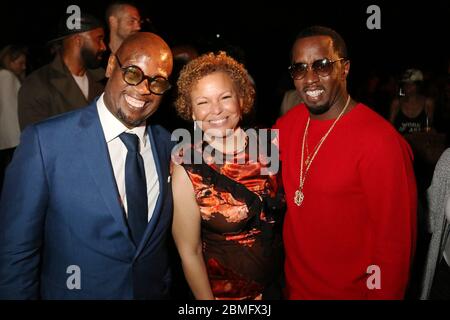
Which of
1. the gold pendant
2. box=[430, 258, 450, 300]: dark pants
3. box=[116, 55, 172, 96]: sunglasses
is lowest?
box=[430, 258, 450, 300]: dark pants

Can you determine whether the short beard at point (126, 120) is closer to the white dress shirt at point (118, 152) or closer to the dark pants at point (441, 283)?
the white dress shirt at point (118, 152)

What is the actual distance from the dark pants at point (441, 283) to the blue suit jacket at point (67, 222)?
1.94 meters

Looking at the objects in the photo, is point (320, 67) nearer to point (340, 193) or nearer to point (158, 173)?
point (340, 193)

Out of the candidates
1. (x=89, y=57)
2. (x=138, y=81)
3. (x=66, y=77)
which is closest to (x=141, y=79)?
(x=138, y=81)

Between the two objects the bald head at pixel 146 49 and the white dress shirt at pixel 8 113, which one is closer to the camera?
the bald head at pixel 146 49

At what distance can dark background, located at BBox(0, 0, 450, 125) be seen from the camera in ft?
39.7

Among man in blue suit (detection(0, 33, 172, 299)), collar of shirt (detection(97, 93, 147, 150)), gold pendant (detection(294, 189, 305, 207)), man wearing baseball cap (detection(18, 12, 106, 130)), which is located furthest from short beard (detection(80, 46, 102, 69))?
gold pendant (detection(294, 189, 305, 207))

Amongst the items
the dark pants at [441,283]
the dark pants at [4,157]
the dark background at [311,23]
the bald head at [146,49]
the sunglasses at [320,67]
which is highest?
the dark background at [311,23]

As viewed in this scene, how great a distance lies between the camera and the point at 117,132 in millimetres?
1948

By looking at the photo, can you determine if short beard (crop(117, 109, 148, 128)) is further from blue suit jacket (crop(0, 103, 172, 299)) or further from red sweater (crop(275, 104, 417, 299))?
red sweater (crop(275, 104, 417, 299))

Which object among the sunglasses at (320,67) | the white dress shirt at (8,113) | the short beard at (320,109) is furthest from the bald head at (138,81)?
the white dress shirt at (8,113)

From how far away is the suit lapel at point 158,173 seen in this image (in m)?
1.94

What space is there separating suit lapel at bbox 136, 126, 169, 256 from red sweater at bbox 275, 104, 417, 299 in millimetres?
793

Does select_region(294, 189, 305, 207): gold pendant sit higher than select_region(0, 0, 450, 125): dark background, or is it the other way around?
select_region(0, 0, 450, 125): dark background
